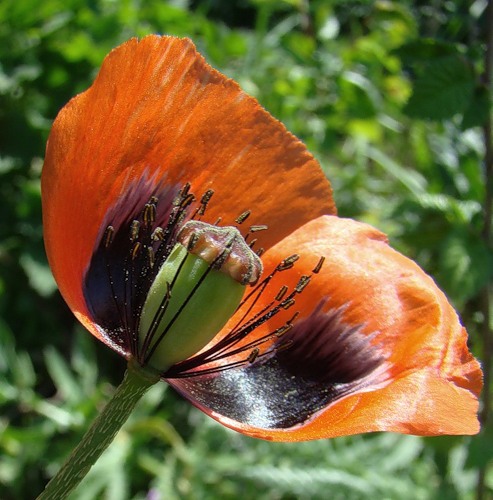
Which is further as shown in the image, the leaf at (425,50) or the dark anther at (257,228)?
the leaf at (425,50)

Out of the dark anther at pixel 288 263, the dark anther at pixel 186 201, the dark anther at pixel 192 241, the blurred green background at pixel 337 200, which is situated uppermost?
the dark anther at pixel 192 241

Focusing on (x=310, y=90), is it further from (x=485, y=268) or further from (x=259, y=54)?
(x=485, y=268)

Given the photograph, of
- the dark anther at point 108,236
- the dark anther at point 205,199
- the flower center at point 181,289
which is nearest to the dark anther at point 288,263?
the flower center at point 181,289

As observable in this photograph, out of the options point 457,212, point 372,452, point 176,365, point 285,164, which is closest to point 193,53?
point 285,164

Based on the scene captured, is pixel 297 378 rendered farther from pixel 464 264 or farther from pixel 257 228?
pixel 464 264

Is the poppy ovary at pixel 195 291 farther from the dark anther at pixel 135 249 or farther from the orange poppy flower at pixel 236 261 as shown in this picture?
the dark anther at pixel 135 249

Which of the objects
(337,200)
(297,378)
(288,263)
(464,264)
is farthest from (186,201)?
(337,200)
